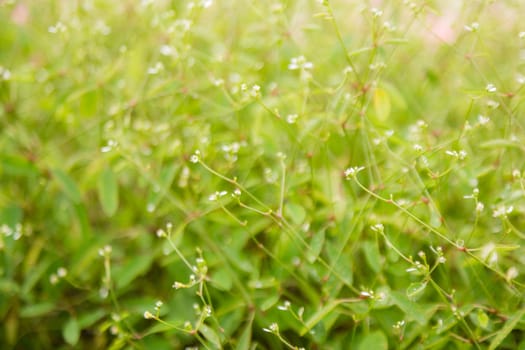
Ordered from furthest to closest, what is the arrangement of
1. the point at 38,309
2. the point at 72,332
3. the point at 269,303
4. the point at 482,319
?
the point at 38,309, the point at 72,332, the point at 269,303, the point at 482,319

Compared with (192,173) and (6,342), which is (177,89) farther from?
(6,342)

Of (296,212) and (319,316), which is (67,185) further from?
(319,316)

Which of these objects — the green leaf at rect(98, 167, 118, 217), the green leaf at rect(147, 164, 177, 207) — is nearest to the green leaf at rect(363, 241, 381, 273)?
the green leaf at rect(147, 164, 177, 207)

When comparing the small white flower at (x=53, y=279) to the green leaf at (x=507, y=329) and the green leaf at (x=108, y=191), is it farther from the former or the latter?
the green leaf at (x=507, y=329)

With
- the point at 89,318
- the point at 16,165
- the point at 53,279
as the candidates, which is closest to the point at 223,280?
the point at 89,318

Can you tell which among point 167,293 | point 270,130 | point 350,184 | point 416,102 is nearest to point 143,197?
point 167,293

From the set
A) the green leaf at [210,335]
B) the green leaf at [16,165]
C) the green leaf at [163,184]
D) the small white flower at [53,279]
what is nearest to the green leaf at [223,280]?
the green leaf at [210,335]
